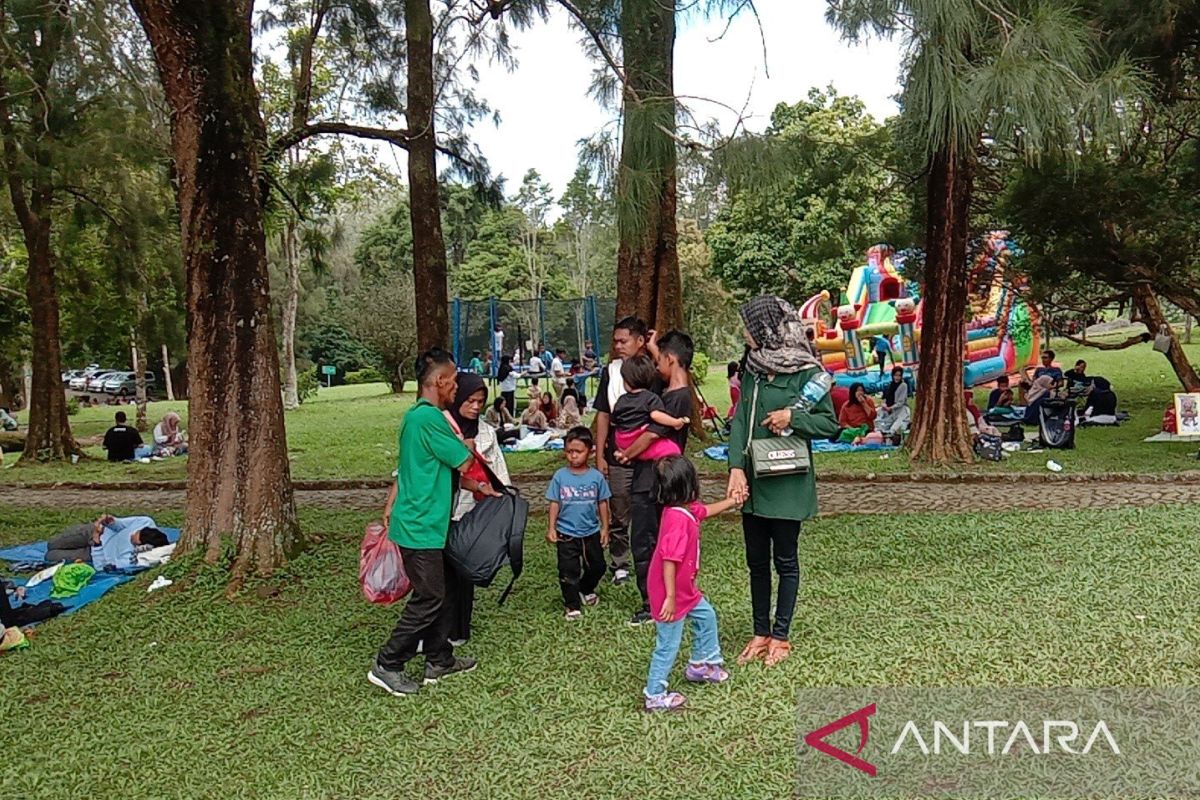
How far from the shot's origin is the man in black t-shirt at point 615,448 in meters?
4.87

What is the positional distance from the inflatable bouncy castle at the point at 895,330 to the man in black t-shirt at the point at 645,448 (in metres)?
14.1

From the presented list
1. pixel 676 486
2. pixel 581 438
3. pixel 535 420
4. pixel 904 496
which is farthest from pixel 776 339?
pixel 535 420

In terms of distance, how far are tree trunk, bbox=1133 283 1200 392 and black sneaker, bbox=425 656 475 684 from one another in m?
11.7

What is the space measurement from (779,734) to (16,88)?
12.6 metres

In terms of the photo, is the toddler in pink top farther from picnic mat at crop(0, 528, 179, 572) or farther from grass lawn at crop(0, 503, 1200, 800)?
picnic mat at crop(0, 528, 179, 572)

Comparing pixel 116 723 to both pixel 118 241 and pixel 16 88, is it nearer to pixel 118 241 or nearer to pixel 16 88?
pixel 16 88

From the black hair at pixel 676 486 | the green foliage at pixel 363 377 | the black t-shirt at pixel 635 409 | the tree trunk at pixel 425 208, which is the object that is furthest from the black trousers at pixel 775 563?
the green foliage at pixel 363 377

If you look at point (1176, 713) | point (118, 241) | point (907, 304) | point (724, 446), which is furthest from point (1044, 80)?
point (907, 304)

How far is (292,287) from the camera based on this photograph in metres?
24.5

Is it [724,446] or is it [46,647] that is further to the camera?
[724,446]

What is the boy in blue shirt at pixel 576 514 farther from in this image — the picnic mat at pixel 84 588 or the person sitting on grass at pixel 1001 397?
the person sitting on grass at pixel 1001 397

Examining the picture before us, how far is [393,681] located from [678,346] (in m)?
2.04
